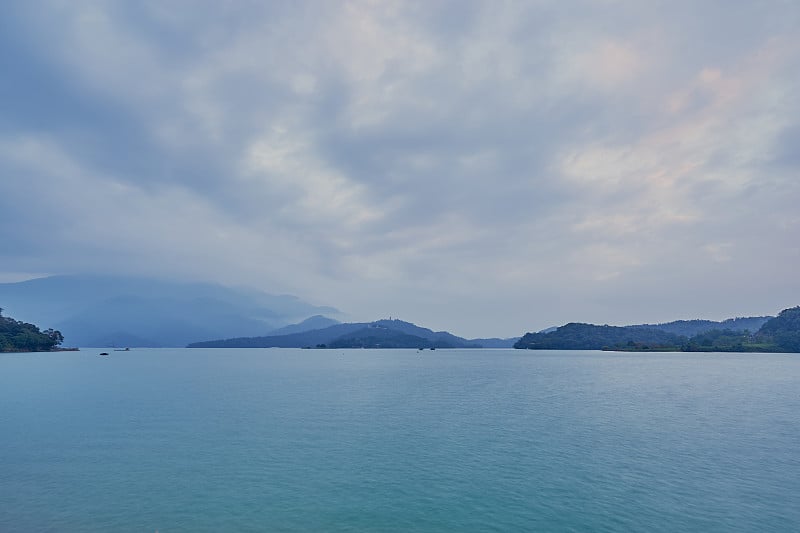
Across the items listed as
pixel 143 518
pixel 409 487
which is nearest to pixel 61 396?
pixel 143 518

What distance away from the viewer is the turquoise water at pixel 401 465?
89.1 ft

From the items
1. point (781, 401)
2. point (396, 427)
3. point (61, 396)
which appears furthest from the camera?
point (61, 396)

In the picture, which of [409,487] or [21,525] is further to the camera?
[409,487]

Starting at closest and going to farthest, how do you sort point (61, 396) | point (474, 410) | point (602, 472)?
1. point (602, 472)
2. point (474, 410)
3. point (61, 396)

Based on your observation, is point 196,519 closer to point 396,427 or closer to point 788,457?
point 396,427

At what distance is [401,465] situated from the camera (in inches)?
1497

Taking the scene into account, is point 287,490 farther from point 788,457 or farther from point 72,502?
point 788,457

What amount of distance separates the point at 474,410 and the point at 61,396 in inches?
3140

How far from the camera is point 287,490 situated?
1258 inches

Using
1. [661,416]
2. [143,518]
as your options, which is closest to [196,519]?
[143,518]

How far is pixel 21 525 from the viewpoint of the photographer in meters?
25.6

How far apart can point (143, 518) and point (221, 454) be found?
14745mm

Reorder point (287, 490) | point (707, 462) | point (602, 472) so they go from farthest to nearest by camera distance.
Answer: point (707, 462) < point (602, 472) < point (287, 490)

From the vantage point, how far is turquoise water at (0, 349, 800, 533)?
27156 millimetres
